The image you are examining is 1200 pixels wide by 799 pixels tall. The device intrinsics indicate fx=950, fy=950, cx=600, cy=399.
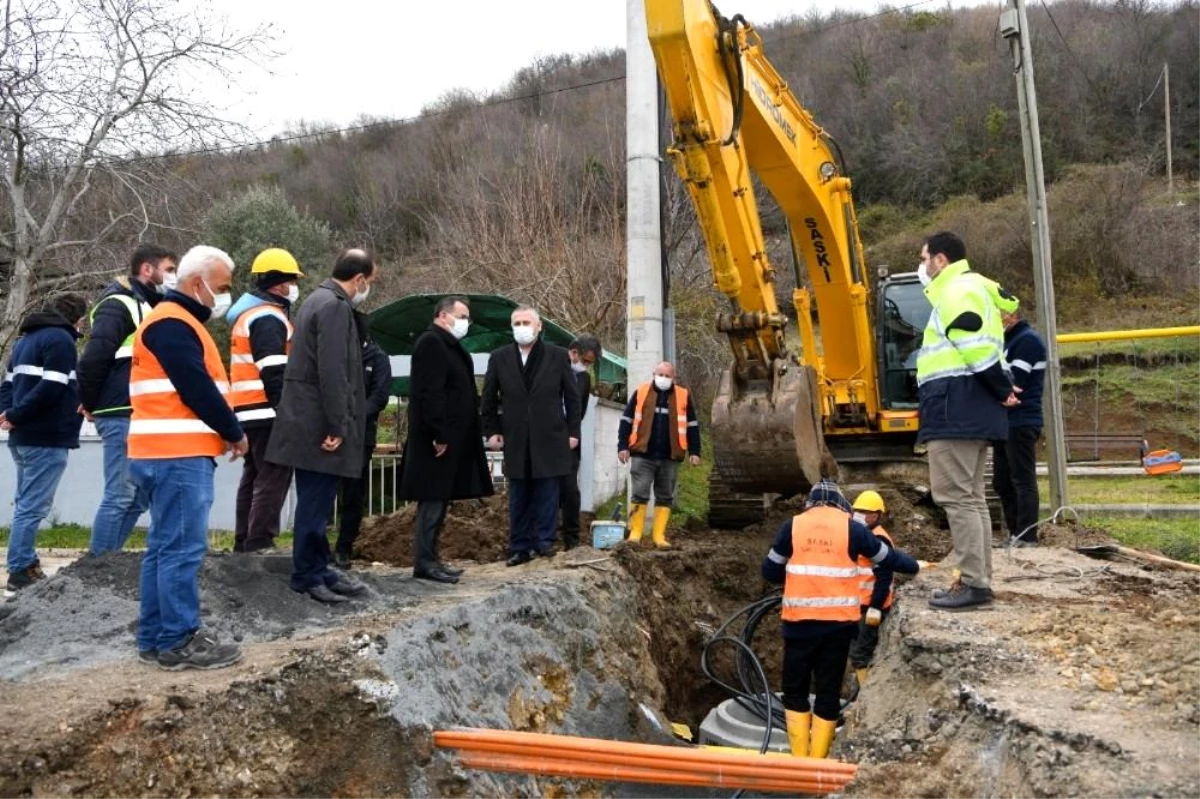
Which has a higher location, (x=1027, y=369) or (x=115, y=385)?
(x=1027, y=369)

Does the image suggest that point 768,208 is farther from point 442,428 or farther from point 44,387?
point 44,387

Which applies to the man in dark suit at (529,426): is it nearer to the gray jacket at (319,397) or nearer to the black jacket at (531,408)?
the black jacket at (531,408)

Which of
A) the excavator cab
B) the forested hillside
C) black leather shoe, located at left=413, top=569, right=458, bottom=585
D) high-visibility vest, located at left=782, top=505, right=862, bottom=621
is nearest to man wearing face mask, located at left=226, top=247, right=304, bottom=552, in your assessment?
black leather shoe, located at left=413, top=569, right=458, bottom=585

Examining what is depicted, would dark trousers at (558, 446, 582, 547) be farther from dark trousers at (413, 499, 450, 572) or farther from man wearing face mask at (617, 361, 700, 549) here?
dark trousers at (413, 499, 450, 572)

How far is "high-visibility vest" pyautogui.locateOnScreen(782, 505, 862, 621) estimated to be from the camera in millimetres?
4988

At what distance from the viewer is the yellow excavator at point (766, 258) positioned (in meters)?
6.43

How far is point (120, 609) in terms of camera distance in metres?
4.75

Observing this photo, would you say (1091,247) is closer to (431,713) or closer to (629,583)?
(629,583)

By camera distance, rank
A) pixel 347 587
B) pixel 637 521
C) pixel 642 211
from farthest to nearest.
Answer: pixel 642 211
pixel 637 521
pixel 347 587

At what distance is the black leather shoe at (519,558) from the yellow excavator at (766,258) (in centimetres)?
159

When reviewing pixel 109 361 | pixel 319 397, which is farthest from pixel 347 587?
pixel 109 361

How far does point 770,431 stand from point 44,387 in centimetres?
476

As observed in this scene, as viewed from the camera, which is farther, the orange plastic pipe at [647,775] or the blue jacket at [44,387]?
the blue jacket at [44,387]

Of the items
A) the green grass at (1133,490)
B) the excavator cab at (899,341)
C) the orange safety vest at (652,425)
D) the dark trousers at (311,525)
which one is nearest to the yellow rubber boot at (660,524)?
the orange safety vest at (652,425)
